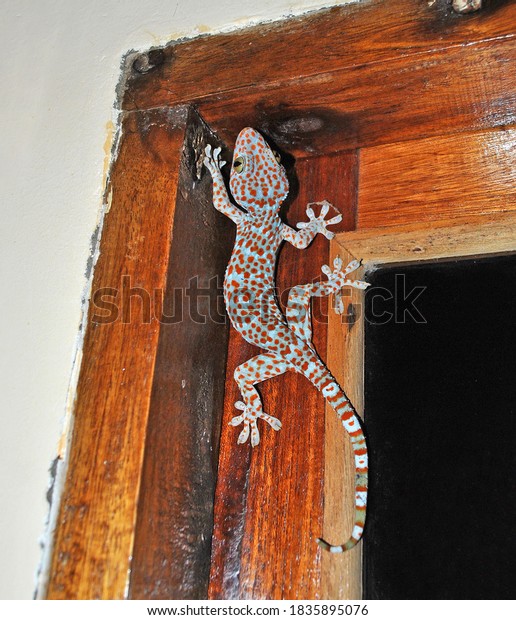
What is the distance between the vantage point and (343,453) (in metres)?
1.41

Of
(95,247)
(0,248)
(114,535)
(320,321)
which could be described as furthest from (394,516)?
(0,248)

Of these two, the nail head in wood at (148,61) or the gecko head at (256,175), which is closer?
the nail head in wood at (148,61)

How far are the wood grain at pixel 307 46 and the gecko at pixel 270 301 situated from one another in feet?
0.59

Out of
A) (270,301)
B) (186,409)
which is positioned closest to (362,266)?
(270,301)

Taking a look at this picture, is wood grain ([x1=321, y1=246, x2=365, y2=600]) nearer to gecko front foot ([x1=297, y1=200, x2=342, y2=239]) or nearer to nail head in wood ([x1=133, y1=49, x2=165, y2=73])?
gecko front foot ([x1=297, y1=200, x2=342, y2=239])

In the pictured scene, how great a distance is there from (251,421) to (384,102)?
0.88 metres

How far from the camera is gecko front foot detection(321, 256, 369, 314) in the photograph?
1497 millimetres

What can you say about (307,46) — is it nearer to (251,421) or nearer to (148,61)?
(148,61)

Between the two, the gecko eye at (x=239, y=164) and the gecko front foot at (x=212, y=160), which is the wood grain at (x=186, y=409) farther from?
the gecko eye at (x=239, y=164)

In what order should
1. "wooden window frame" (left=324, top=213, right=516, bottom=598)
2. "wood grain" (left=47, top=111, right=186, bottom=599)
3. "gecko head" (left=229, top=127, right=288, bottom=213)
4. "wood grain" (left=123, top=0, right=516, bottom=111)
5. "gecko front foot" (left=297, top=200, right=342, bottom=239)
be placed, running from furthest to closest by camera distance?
"gecko head" (left=229, top=127, right=288, bottom=213)
"gecko front foot" (left=297, top=200, right=342, bottom=239)
"wooden window frame" (left=324, top=213, right=516, bottom=598)
"wood grain" (left=123, top=0, right=516, bottom=111)
"wood grain" (left=47, top=111, right=186, bottom=599)

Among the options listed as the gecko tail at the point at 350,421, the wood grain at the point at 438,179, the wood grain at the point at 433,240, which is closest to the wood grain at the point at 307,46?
the wood grain at the point at 438,179

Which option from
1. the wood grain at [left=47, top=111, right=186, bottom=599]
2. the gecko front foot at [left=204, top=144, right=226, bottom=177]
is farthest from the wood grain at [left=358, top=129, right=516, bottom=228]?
the wood grain at [left=47, top=111, right=186, bottom=599]

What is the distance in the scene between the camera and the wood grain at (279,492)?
4.12 feet

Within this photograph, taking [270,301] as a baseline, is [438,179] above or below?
above
